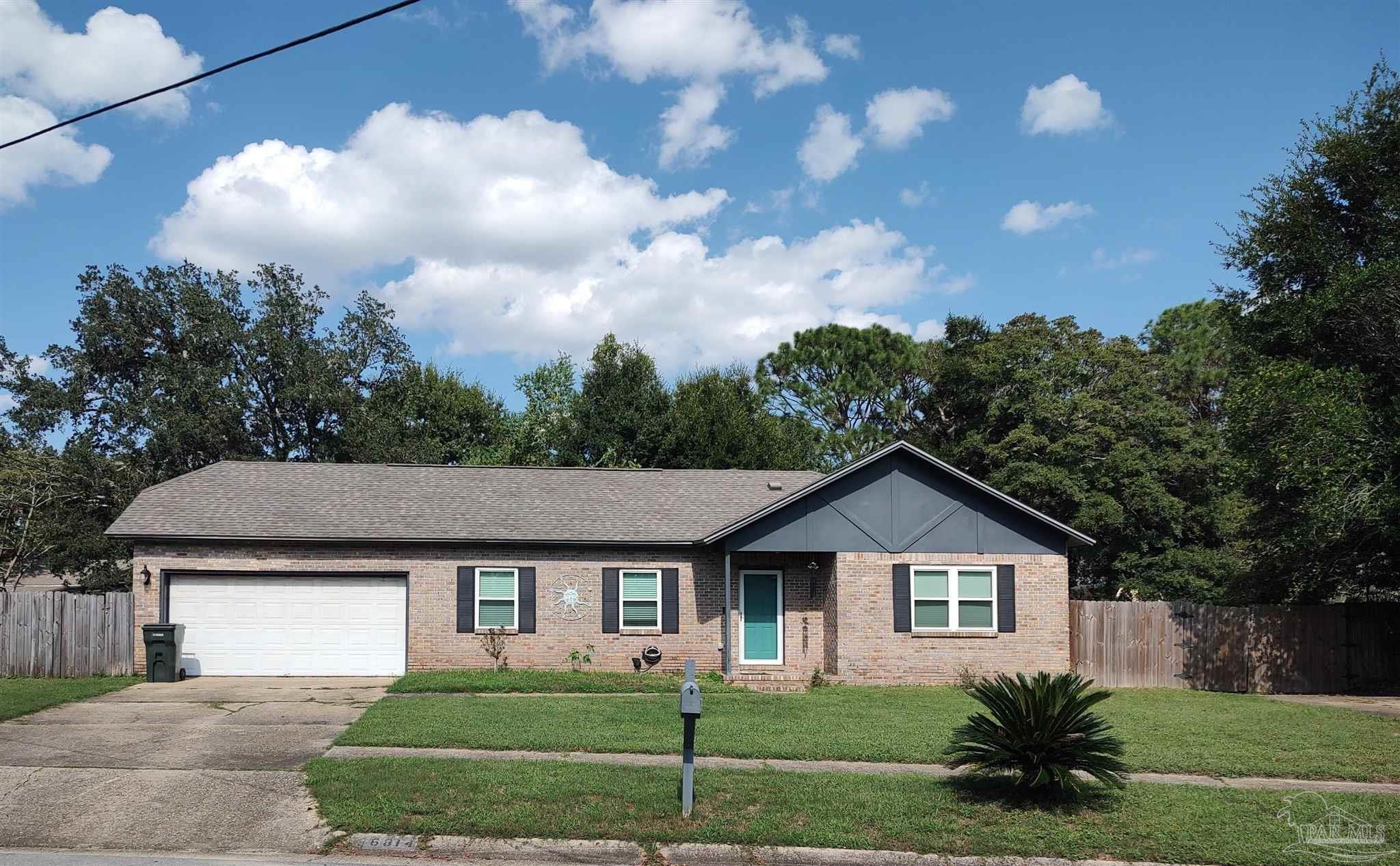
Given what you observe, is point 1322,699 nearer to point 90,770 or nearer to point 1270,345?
point 1270,345

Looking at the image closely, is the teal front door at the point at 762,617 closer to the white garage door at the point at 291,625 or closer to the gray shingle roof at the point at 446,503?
the gray shingle roof at the point at 446,503

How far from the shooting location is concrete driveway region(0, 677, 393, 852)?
28.6ft

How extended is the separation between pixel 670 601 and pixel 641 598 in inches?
23.7

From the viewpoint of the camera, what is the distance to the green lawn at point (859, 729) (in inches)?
462

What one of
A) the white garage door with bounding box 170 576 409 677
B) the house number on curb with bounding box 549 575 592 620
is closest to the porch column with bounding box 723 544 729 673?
the house number on curb with bounding box 549 575 592 620

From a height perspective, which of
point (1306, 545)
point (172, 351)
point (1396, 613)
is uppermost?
point (172, 351)

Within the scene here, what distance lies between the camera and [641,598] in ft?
A: 67.4

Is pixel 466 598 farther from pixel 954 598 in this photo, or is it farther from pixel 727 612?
pixel 954 598

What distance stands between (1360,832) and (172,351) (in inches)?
1611

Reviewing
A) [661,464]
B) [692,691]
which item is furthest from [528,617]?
[661,464]

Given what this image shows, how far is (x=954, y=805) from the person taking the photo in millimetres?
9383

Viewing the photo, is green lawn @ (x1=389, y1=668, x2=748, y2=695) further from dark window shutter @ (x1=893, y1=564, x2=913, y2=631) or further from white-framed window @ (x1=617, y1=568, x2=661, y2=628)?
dark window shutter @ (x1=893, y1=564, x2=913, y2=631)

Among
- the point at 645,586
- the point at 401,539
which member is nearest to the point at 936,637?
the point at 645,586

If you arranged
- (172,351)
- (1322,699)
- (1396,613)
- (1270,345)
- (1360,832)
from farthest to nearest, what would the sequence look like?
1. (172,351)
2. (1270,345)
3. (1396,613)
4. (1322,699)
5. (1360,832)
